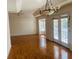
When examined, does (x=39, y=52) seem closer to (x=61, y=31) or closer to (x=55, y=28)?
(x=61, y=31)

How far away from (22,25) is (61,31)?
721 centimetres

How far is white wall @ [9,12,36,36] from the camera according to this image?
13.1 metres

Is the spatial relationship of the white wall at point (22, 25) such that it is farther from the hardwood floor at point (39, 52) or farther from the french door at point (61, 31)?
the hardwood floor at point (39, 52)

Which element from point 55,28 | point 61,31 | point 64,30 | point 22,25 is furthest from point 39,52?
point 22,25

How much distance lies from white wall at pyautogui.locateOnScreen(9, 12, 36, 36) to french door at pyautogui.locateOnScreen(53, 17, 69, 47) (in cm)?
575

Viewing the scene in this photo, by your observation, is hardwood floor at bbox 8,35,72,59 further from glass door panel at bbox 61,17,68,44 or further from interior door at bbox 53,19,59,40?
interior door at bbox 53,19,59,40

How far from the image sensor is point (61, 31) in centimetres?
756

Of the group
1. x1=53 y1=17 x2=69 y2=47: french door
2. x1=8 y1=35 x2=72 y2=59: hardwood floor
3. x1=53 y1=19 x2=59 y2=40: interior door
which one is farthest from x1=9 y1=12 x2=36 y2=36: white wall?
x1=8 y1=35 x2=72 y2=59: hardwood floor

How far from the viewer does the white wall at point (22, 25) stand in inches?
515

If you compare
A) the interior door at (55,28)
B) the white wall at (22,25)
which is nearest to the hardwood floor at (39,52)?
the interior door at (55,28)

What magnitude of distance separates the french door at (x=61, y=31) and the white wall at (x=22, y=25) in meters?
5.75
